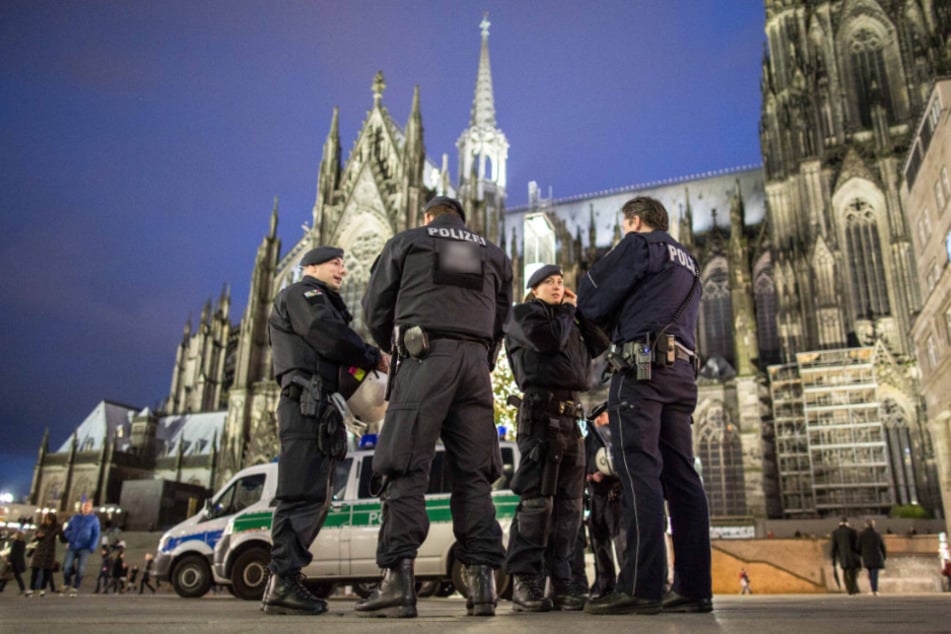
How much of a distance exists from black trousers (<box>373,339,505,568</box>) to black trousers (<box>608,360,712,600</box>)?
60cm

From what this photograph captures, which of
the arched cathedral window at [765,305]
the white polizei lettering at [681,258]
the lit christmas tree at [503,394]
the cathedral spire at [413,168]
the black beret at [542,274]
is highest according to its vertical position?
the cathedral spire at [413,168]

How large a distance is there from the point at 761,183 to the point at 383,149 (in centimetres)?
1833

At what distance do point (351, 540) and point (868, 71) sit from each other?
2870 centimetres

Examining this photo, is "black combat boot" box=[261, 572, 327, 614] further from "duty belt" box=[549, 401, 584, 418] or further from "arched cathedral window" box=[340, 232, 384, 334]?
"arched cathedral window" box=[340, 232, 384, 334]

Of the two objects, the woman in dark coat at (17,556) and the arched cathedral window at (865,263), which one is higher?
the arched cathedral window at (865,263)

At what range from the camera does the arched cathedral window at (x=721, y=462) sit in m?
25.8

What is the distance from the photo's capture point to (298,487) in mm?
3736

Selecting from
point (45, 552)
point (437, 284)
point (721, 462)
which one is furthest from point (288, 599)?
point (721, 462)

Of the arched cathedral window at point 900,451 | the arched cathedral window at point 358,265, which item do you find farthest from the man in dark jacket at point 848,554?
the arched cathedral window at point 358,265

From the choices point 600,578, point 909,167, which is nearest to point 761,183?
point 909,167

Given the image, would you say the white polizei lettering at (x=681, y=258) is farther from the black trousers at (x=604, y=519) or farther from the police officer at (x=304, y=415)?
the black trousers at (x=604, y=519)

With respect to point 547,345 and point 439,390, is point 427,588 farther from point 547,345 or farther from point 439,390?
point 439,390

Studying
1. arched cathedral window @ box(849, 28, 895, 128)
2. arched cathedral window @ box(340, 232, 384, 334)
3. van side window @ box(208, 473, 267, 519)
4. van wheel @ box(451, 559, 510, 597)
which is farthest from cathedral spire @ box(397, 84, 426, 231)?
van wheel @ box(451, 559, 510, 597)

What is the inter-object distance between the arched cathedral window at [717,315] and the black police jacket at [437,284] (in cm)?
2740
